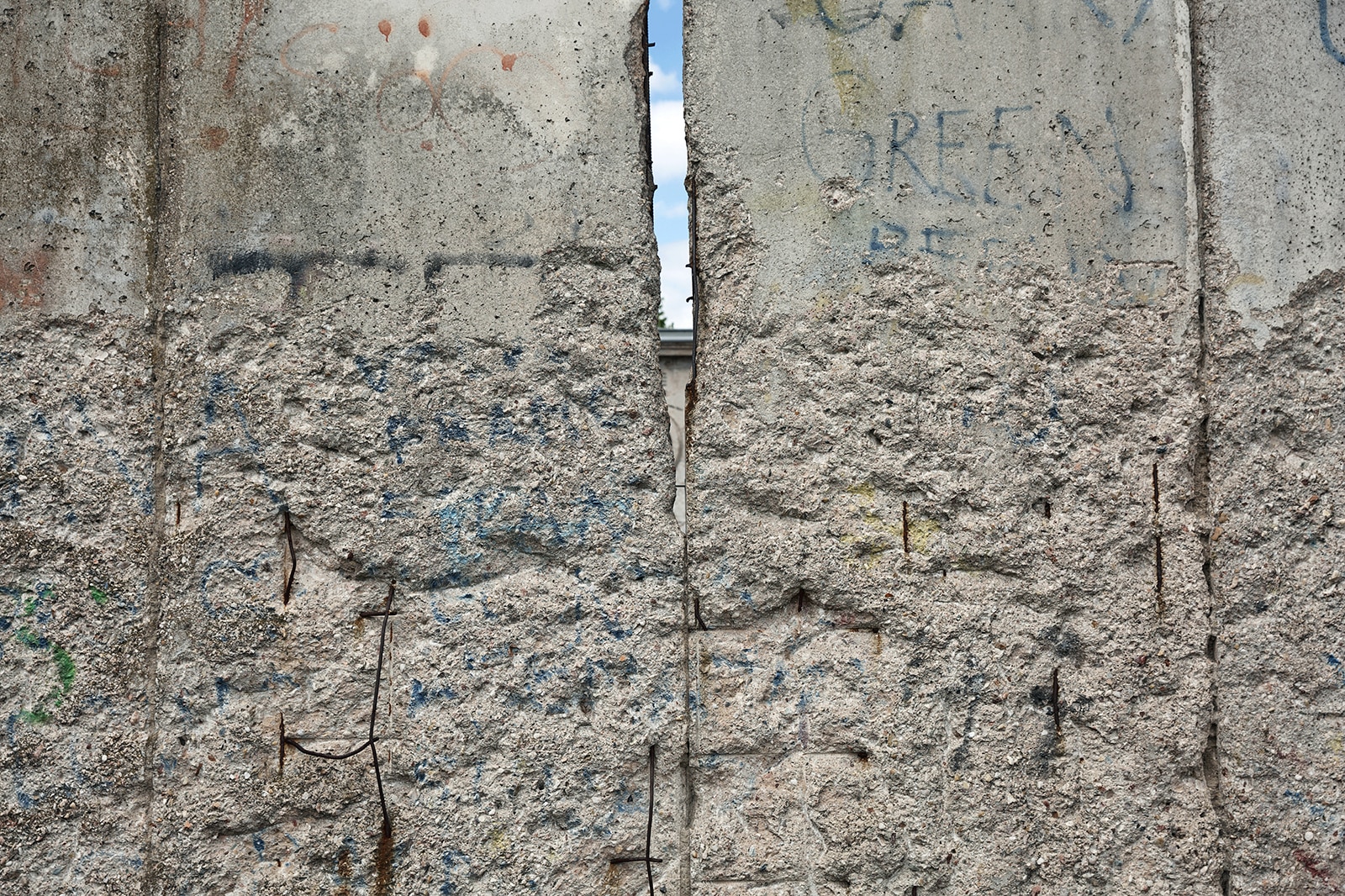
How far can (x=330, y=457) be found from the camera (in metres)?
1.80

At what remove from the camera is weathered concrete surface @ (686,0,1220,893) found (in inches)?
72.1

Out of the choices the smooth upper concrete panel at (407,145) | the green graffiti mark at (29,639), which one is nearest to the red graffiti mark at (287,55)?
the smooth upper concrete panel at (407,145)

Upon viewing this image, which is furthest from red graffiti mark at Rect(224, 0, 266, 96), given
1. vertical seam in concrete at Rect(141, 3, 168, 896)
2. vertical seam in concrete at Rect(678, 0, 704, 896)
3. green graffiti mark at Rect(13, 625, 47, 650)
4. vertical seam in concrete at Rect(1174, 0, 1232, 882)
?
vertical seam in concrete at Rect(1174, 0, 1232, 882)

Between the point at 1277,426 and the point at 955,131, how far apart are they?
32.5 inches

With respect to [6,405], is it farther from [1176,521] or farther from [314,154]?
[1176,521]

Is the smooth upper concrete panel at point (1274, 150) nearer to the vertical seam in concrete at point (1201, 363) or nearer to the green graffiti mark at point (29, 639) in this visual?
the vertical seam in concrete at point (1201, 363)

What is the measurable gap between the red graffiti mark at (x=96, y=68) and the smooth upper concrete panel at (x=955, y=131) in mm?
1064

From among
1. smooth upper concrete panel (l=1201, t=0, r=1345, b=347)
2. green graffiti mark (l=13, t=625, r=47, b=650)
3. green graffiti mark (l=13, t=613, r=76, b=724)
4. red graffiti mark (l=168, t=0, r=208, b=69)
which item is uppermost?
red graffiti mark (l=168, t=0, r=208, b=69)

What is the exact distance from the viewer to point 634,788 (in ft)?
5.97

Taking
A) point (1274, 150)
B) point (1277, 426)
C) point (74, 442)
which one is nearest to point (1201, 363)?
point (1277, 426)

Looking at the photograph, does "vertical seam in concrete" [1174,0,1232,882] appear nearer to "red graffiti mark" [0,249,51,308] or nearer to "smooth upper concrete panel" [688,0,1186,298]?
"smooth upper concrete panel" [688,0,1186,298]

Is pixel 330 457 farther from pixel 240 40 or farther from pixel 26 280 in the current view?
pixel 240 40

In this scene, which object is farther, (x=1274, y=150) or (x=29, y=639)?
(x=1274, y=150)

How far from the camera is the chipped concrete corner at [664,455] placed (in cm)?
178
